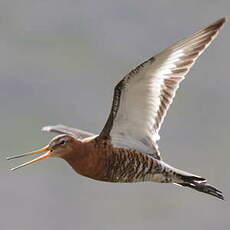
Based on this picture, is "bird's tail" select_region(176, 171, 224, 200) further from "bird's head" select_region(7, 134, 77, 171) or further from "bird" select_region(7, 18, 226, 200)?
"bird's head" select_region(7, 134, 77, 171)

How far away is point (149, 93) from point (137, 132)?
0.71 ft

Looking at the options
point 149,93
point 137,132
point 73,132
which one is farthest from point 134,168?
point 73,132

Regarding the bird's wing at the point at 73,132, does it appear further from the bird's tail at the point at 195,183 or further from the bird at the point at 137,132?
the bird's tail at the point at 195,183

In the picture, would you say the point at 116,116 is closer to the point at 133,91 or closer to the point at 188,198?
the point at 133,91

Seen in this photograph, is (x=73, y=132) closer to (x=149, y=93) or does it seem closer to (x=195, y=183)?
(x=149, y=93)

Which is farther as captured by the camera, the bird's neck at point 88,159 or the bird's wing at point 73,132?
the bird's wing at point 73,132

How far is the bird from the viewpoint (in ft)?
20.4

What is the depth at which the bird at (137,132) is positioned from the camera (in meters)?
6.21

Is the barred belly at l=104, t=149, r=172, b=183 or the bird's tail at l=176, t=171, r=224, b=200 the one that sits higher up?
the barred belly at l=104, t=149, r=172, b=183

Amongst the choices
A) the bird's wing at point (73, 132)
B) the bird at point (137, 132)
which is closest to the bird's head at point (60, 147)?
the bird at point (137, 132)

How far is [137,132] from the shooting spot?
6.36m

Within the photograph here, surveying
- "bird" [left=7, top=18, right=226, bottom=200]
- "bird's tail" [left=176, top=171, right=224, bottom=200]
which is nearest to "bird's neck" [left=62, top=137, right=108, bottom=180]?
"bird" [left=7, top=18, right=226, bottom=200]

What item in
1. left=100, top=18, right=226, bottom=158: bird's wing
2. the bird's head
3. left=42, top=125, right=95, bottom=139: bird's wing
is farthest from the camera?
left=42, top=125, right=95, bottom=139: bird's wing

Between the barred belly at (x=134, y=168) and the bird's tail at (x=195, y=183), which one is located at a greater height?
→ the barred belly at (x=134, y=168)
